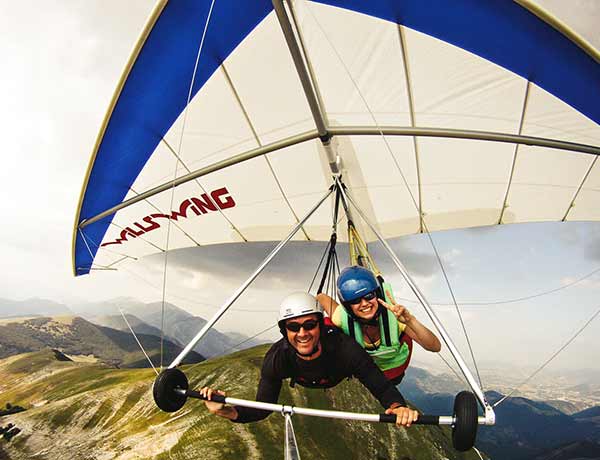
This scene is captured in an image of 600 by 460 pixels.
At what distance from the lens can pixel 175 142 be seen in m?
5.42

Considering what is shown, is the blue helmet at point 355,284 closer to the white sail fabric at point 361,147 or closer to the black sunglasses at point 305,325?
the black sunglasses at point 305,325

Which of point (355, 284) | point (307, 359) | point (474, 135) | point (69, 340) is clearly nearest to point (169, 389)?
point (307, 359)

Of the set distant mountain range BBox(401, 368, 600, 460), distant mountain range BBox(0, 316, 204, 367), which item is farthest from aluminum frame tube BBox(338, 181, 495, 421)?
distant mountain range BBox(401, 368, 600, 460)

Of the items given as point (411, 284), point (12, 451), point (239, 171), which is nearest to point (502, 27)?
point (411, 284)

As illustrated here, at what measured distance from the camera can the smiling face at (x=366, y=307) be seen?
2.92 m

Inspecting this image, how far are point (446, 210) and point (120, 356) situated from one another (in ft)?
192

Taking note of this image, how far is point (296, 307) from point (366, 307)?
0.69 meters

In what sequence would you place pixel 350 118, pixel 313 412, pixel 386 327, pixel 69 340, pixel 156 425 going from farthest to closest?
1. pixel 69 340
2. pixel 156 425
3. pixel 350 118
4. pixel 386 327
5. pixel 313 412

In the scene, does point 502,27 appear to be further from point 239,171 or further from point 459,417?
point 239,171

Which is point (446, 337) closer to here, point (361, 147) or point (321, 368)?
point (321, 368)

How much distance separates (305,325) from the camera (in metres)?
2.66

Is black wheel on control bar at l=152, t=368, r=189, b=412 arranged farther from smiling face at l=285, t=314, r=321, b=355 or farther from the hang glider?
smiling face at l=285, t=314, r=321, b=355

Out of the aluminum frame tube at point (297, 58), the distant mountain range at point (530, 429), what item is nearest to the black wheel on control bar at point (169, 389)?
the aluminum frame tube at point (297, 58)

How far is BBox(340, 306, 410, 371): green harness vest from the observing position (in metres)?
3.04
